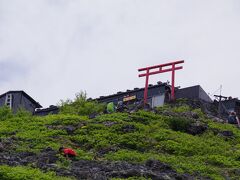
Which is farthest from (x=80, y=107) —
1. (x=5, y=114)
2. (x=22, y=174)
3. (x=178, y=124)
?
(x=22, y=174)

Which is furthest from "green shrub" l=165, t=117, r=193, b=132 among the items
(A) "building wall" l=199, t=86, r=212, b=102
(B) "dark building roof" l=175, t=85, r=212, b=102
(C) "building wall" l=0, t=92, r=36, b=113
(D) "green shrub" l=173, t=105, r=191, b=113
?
(C) "building wall" l=0, t=92, r=36, b=113

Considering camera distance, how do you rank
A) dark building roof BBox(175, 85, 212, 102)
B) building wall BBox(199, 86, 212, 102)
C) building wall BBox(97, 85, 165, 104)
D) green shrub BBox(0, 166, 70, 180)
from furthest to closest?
1. building wall BBox(199, 86, 212, 102)
2. building wall BBox(97, 85, 165, 104)
3. dark building roof BBox(175, 85, 212, 102)
4. green shrub BBox(0, 166, 70, 180)

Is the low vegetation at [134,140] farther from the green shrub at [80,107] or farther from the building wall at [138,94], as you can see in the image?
the building wall at [138,94]

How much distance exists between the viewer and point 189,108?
54.7 metres

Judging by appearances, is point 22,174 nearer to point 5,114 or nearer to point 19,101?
point 5,114

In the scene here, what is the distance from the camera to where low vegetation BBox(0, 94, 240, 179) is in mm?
33781

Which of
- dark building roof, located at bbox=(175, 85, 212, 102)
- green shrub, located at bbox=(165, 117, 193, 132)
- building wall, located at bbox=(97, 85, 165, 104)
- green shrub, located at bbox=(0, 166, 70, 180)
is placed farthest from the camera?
building wall, located at bbox=(97, 85, 165, 104)

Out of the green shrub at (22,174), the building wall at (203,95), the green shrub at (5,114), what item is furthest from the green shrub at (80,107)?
the green shrub at (22,174)

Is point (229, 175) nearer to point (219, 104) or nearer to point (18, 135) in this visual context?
point (18, 135)

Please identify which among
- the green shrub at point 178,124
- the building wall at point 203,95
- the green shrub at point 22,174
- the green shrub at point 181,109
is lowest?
the green shrub at point 22,174

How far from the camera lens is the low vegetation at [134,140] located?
33781mm

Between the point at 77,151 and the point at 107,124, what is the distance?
8530mm

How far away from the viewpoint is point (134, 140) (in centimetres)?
3912

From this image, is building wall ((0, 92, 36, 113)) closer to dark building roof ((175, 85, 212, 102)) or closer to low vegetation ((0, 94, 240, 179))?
dark building roof ((175, 85, 212, 102))
